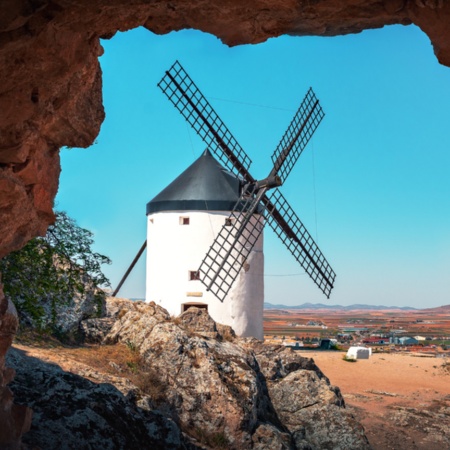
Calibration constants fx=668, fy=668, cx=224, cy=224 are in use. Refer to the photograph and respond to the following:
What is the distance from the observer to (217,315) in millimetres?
21438

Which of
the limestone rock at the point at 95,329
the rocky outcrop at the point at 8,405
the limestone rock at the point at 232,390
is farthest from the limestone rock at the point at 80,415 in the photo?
the limestone rock at the point at 95,329

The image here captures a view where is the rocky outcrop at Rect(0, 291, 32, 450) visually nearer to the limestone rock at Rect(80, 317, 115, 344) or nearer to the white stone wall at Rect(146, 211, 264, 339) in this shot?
the limestone rock at Rect(80, 317, 115, 344)

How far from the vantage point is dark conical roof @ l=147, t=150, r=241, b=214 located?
71.8 ft

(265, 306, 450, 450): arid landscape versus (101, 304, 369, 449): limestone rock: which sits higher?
(101, 304, 369, 449): limestone rock

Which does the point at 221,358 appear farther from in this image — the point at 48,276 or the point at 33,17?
the point at 33,17

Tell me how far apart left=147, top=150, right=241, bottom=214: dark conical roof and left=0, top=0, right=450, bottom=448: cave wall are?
15797 millimetres

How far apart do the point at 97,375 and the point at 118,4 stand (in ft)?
21.6

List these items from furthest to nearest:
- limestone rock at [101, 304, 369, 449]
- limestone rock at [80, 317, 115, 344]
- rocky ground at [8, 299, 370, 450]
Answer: limestone rock at [80, 317, 115, 344]
limestone rock at [101, 304, 369, 449]
rocky ground at [8, 299, 370, 450]

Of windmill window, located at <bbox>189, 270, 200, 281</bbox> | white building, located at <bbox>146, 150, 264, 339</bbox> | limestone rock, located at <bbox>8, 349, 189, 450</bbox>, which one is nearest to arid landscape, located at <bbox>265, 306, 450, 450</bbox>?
white building, located at <bbox>146, 150, 264, 339</bbox>

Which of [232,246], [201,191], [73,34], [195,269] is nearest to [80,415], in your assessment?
[73,34]

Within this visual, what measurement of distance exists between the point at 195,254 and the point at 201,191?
7.05ft

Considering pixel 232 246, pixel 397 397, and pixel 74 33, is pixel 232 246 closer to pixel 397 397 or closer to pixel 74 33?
pixel 397 397

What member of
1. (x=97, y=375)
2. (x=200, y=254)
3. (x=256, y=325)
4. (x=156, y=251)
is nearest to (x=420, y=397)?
(x=256, y=325)

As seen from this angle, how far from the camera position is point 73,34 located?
480cm
